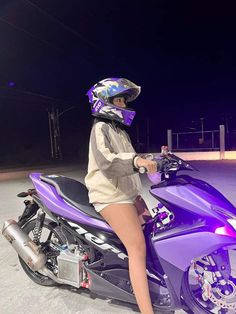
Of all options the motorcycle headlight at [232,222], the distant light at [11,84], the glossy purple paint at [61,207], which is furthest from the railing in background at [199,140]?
the motorcycle headlight at [232,222]

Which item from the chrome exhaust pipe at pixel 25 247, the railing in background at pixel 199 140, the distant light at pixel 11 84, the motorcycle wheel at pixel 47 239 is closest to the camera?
the chrome exhaust pipe at pixel 25 247

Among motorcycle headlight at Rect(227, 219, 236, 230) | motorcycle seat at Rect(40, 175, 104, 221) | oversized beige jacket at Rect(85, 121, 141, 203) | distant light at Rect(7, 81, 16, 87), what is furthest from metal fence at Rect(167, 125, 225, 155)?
motorcycle headlight at Rect(227, 219, 236, 230)

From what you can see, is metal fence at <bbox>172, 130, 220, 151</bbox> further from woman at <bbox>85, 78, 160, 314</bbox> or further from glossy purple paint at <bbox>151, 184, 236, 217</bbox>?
glossy purple paint at <bbox>151, 184, 236, 217</bbox>

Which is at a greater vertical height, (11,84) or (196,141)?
(11,84)

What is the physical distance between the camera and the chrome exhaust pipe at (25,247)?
9.52 ft

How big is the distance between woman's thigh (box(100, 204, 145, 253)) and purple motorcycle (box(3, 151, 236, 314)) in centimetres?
12

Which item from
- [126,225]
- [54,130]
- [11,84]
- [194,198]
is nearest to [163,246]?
[126,225]

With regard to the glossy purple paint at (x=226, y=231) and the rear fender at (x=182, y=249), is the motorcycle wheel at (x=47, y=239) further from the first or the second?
the glossy purple paint at (x=226, y=231)

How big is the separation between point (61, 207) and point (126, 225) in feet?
2.25

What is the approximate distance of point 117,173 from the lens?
7.33 feet

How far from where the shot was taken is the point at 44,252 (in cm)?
304

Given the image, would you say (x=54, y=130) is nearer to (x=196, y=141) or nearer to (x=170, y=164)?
(x=196, y=141)

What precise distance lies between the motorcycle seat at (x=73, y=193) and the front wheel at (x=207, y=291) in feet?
2.67

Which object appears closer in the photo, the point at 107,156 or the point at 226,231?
the point at 226,231
